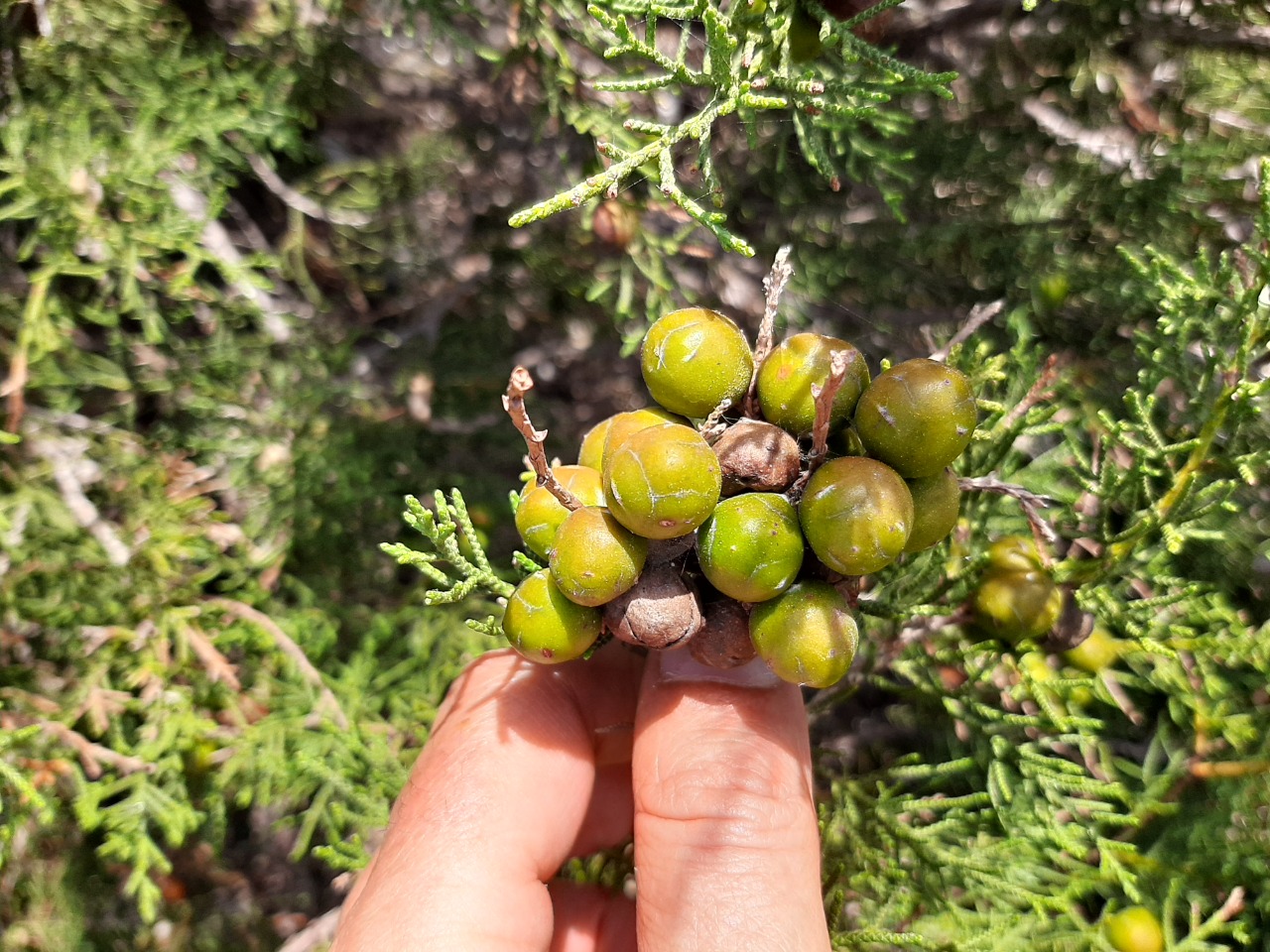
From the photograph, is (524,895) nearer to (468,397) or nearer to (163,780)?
(163,780)

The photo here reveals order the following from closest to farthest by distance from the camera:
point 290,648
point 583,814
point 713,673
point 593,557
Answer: point 593,557, point 713,673, point 583,814, point 290,648

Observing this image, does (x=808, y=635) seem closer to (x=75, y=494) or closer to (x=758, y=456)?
(x=758, y=456)

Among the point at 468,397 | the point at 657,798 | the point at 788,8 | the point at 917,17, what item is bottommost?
the point at 468,397

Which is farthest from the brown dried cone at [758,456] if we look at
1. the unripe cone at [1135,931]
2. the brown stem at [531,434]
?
the unripe cone at [1135,931]

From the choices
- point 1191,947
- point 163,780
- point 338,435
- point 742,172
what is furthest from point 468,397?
point 1191,947

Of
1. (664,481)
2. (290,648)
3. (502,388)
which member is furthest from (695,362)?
(502,388)

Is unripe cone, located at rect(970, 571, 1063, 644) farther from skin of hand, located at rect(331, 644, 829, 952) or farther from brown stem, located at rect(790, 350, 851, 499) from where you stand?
brown stem, located at rect(790, 350, 851, 499)

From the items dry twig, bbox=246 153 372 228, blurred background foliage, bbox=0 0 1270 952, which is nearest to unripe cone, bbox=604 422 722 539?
blurred background foliage, bbox=0 0 1270 952
